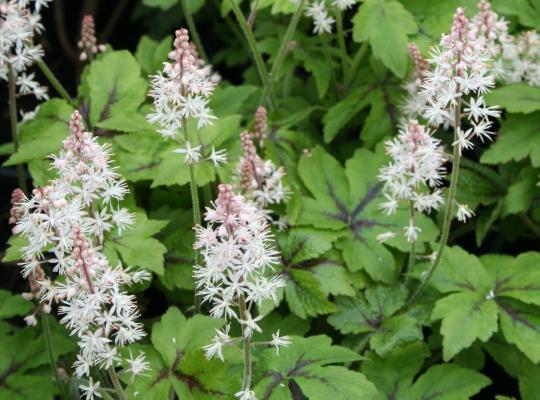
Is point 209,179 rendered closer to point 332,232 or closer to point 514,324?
point 332,232

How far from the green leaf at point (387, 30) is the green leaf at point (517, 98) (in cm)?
41

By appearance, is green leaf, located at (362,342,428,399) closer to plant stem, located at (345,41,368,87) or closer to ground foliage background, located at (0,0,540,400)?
ground foliage background, located at (0,0,540,400)

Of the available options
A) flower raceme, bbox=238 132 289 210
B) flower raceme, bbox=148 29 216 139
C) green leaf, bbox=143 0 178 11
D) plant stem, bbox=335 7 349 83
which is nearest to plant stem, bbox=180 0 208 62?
green leaf, bbox=143 0 178 11

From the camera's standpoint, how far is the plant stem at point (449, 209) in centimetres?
246

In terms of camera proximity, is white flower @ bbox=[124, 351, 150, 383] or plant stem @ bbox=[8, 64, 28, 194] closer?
white flower @ bbox=[124, 351, 150, 383]

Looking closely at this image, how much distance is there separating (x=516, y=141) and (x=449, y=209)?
885 mm

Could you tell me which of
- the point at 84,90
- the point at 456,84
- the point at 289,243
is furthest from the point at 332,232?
the point at 84,90

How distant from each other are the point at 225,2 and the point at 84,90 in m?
0.89

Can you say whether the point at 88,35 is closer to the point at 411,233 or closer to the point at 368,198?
the point at 368,198

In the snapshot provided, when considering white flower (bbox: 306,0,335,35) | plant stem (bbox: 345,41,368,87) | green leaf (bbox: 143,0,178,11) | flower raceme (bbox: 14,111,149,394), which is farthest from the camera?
green leaf (bbox: 143,0,178,11)

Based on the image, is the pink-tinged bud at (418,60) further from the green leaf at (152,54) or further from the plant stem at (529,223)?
the green leaf at (152,54)

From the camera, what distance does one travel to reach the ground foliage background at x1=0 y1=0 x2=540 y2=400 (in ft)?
8.96

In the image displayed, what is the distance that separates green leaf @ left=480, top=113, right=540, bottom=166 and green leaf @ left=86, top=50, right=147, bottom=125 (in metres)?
1.56

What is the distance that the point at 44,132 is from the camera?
3418 millimetres
